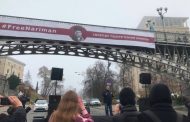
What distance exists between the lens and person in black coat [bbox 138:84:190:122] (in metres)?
3.79

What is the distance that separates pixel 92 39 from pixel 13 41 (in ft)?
24.8

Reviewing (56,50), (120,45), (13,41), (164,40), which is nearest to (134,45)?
(120,45)

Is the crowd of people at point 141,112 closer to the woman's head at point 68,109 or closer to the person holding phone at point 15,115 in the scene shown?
the woman's head at point 68,109

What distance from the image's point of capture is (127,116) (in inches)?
178

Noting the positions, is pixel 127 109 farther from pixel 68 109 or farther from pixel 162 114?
pixel 68 109

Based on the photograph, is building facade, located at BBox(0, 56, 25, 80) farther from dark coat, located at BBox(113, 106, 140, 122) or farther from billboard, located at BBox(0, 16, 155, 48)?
dark coat, located at BBox(113, 106, 140, 122)

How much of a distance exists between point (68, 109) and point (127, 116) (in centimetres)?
92

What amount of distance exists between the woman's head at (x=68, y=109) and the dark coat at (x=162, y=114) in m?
0.80

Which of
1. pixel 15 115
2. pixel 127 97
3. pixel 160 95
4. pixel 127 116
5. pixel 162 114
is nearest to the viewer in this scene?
pixel 162 114

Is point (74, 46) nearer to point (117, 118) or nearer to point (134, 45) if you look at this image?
point (134, 45)

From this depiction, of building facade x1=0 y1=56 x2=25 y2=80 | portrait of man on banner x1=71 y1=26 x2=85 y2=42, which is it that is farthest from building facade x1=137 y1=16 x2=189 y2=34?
portrait of man on banner x1=71 y1=26 x2=85 y2=42

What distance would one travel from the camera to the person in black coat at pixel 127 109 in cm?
448

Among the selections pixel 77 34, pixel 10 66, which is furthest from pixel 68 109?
pixel 10 66

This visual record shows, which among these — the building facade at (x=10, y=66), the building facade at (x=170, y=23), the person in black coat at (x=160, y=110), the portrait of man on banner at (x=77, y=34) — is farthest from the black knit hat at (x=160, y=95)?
Result: the building facade at (x=170, y=23)
